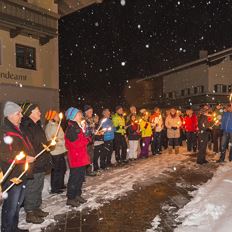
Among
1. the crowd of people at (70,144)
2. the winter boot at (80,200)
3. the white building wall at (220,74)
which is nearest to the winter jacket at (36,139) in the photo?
the crowd of people at (70,144)

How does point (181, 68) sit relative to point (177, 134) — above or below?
above

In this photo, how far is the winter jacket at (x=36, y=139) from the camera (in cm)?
609

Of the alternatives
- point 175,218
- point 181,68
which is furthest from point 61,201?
point 181,68

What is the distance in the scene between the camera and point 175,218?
6172 millimetres

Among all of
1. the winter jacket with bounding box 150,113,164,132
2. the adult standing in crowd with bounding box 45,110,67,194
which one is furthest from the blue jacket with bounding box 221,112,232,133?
the adult standing in crowd with bounding box 45,110,67,194

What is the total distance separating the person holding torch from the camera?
508 cm

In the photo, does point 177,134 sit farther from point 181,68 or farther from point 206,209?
point 181,68

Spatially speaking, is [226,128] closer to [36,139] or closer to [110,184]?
[110,184]

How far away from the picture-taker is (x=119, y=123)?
11.9 meters

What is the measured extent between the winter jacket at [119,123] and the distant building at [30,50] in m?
6.77

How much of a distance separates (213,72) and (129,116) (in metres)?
24.1

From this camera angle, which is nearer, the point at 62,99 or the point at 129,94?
the point at 62,99

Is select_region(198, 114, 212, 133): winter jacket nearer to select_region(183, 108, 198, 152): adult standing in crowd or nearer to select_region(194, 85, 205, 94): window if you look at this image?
select_region(183, 108, 198, 152): adult standing in crowd

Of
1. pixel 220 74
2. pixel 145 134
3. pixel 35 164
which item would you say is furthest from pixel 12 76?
pixel 220 74
